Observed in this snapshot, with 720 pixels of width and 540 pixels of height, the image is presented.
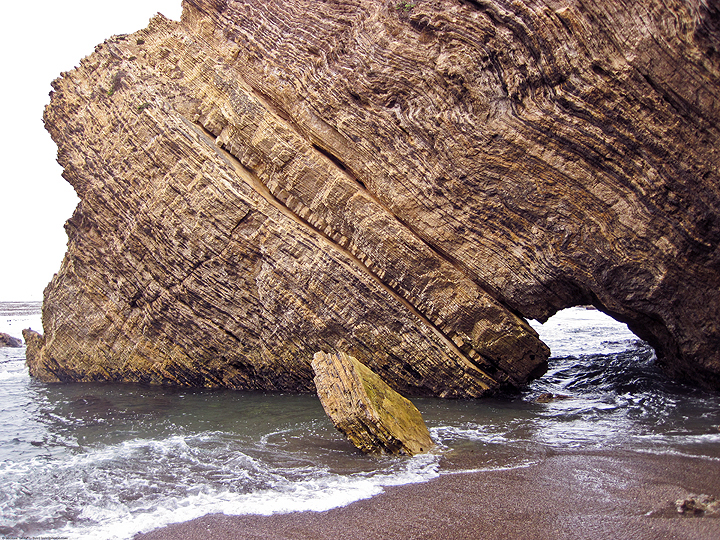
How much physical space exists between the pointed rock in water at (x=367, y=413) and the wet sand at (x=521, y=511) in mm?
1447

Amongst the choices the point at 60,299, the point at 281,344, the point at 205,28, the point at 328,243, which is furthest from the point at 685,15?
the point at 60,299

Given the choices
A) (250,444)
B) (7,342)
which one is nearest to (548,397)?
(250,444)

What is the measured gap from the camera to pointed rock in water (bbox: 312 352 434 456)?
8.48 m

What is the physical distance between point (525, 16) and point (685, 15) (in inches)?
118

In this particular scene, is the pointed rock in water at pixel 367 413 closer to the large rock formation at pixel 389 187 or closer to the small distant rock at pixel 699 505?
the large rock formation at pixel 389 187

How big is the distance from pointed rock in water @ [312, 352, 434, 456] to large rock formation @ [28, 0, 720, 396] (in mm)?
3084

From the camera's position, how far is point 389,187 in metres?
12.4

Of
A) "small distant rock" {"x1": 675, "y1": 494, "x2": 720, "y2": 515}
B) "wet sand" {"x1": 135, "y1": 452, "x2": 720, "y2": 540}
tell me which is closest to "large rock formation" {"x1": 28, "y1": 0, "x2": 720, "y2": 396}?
"wet sand" {"x1": 135, "y1": 452, "x2": 720, "y2": 540}

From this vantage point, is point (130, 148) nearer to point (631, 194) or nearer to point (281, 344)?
point (281, 344)

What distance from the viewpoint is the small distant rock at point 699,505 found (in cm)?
550

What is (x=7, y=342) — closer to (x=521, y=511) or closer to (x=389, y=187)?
(x=389, y=187)

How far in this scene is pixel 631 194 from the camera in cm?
1035

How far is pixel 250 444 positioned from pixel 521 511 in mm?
5554

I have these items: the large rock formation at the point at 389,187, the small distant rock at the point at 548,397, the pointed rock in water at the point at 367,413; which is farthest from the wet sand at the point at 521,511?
the large rock formation at the point at 389,187
